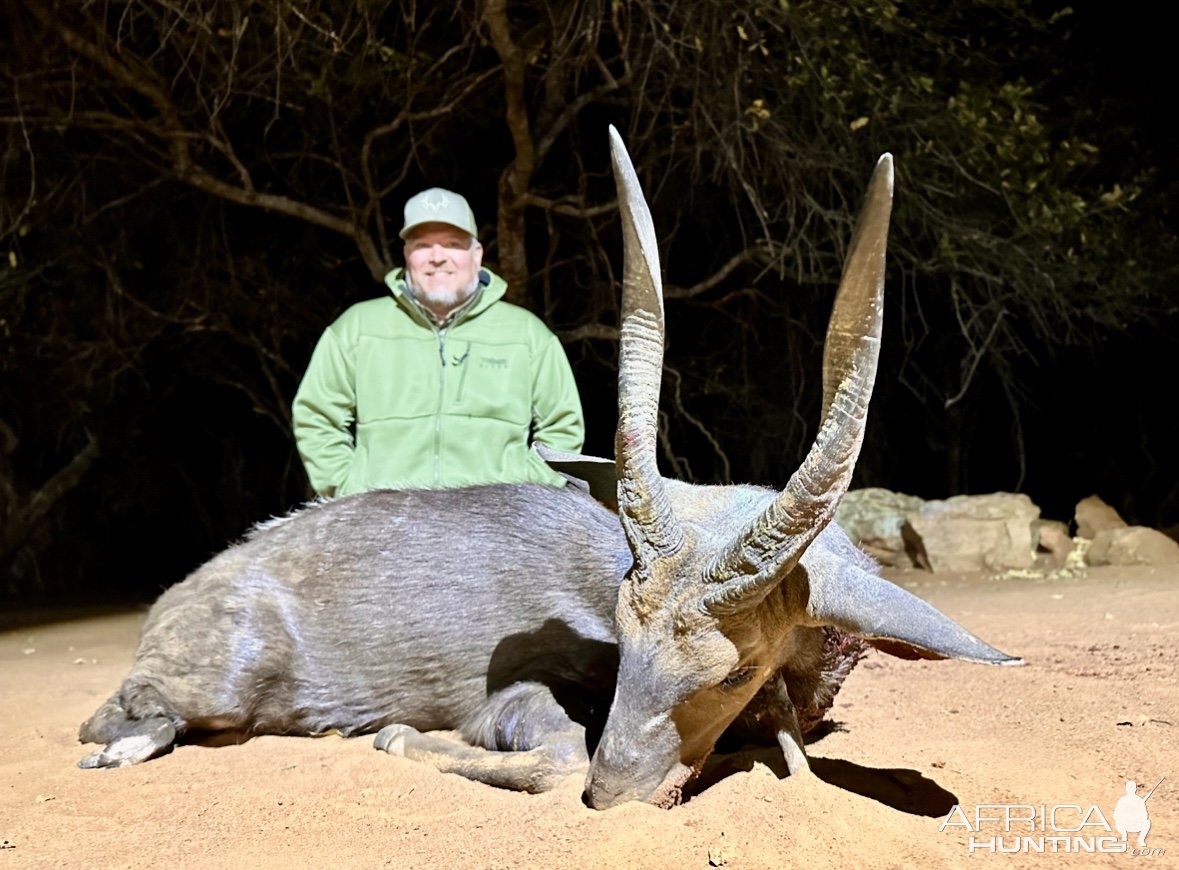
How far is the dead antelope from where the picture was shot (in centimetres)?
262

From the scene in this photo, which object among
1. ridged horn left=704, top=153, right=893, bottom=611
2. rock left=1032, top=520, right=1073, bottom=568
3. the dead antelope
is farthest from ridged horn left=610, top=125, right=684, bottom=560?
rock left=1032, top=520, right=1073, bottom=568

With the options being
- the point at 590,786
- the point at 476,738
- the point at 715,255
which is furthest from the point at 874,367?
the point at 715,255

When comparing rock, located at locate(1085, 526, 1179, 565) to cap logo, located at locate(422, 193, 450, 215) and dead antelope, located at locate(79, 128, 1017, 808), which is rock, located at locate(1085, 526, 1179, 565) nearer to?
dead antelope, located at locate(79, 128, 1017, 808)

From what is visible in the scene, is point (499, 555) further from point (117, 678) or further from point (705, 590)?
point (117, 678)

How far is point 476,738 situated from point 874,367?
192 centimetres

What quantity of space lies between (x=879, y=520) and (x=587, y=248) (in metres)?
2.97

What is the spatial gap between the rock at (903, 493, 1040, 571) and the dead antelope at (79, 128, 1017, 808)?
4409 millimetres

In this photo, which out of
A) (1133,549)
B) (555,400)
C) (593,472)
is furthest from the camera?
(1133,549)

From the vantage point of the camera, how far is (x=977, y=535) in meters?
7.63

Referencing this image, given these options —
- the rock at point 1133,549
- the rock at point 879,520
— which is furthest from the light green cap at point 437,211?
the rock at point 1133,549

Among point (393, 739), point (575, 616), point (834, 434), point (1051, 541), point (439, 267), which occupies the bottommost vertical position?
point (1051, 541)

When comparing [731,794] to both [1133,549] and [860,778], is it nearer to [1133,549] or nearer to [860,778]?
[860,778]

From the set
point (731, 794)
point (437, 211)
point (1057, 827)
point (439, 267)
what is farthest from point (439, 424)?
point (1057, 827)

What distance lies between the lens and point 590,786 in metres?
2.79
